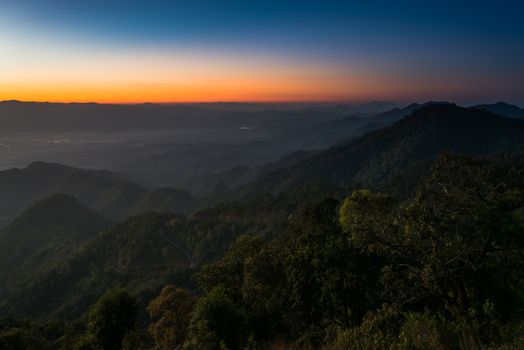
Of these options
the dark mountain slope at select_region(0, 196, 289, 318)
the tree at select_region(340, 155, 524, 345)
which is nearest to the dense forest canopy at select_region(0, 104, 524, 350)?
the tree at select_region(340, 155, 524, 345)

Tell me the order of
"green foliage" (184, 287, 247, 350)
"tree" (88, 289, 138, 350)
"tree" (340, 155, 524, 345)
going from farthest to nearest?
"tree" (88, 289, 138, 350)
"green foliage" (184, 287, 247, 350)
"tree" (340, 155, 524, 345)

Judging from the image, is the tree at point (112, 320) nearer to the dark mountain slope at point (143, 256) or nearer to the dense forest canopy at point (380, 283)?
the dense forest canopy at point (380, 283)

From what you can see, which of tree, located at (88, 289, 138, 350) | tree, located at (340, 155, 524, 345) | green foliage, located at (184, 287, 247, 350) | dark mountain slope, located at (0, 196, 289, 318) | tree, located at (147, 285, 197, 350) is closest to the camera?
tree, located at (340, 155, 524, 345)

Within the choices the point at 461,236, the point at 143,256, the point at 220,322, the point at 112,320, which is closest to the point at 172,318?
the point at 112,320

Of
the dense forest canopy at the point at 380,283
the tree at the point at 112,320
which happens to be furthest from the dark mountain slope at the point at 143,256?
the dense forest canopy at the point at 380,283

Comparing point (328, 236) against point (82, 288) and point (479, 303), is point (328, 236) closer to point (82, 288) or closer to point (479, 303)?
point (479, 303)

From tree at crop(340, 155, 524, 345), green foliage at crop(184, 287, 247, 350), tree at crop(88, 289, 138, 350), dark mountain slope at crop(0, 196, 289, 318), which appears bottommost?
dark mountain slope at crop(0, 196, 289, 318)

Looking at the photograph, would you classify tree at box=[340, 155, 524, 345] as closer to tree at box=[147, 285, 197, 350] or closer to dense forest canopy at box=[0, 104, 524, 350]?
dense forest canopy at box=[0, 104, 524, 350]

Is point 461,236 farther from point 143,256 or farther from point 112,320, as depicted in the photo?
point 143,256
